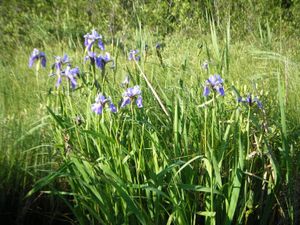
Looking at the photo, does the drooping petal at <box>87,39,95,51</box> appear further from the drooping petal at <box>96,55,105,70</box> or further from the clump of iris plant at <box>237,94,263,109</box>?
the clump of iris plant at <box>237,94,263,109</box>

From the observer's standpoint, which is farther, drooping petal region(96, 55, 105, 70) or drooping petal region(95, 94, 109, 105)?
drooping petal region(96, 55, 105, 70)

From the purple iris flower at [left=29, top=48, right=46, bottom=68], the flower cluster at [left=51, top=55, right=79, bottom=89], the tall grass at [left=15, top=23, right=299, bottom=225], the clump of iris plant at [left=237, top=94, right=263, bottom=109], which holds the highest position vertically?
the purple iris flower at [left=29, top=48, right=46, bottom=68]

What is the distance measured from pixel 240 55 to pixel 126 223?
314cm

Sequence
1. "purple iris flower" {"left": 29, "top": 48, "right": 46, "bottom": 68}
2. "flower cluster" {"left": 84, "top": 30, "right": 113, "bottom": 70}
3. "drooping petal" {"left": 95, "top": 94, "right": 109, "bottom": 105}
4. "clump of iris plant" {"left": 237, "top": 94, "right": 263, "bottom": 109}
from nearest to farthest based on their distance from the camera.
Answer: "drooping petal" {"left": 95, "top": 94, "right": 109, "bottom": 105} → "clump of iris plant" {"left": 237, "top": 94, "right": 263, "bottom": 109} → "flower cluster" {"left": 84, "top": 30, "right": 113, "bottom": 70} → "purple iris flower" {"left": 29, "top": 48, "right": 46, "bottom": 68}

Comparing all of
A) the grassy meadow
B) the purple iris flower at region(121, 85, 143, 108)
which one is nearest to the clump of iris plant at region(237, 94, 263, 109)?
the grassy meadow

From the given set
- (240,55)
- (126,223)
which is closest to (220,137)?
(126,223)

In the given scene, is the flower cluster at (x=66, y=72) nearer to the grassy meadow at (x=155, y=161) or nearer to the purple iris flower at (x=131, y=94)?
the grassy meadow at (x=155, y=161)

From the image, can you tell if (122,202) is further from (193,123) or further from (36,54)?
(36,54)

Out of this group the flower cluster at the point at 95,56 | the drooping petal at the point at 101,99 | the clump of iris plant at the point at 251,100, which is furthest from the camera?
the flower cluster at the point at 95,56

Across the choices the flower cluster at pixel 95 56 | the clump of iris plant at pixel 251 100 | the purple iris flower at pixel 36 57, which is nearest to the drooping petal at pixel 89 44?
the flower cluster at pixel 95 56

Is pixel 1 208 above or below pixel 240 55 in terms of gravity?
below

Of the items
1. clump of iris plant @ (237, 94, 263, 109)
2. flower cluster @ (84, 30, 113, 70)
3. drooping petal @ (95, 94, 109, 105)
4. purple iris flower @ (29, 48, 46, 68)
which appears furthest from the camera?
purple iris flower @ (29, 48, 46, 68)

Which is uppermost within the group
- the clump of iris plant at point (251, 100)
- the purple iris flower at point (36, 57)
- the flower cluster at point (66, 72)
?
the purple iris flower at point (36, 57)

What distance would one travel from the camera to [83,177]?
5.86ft
